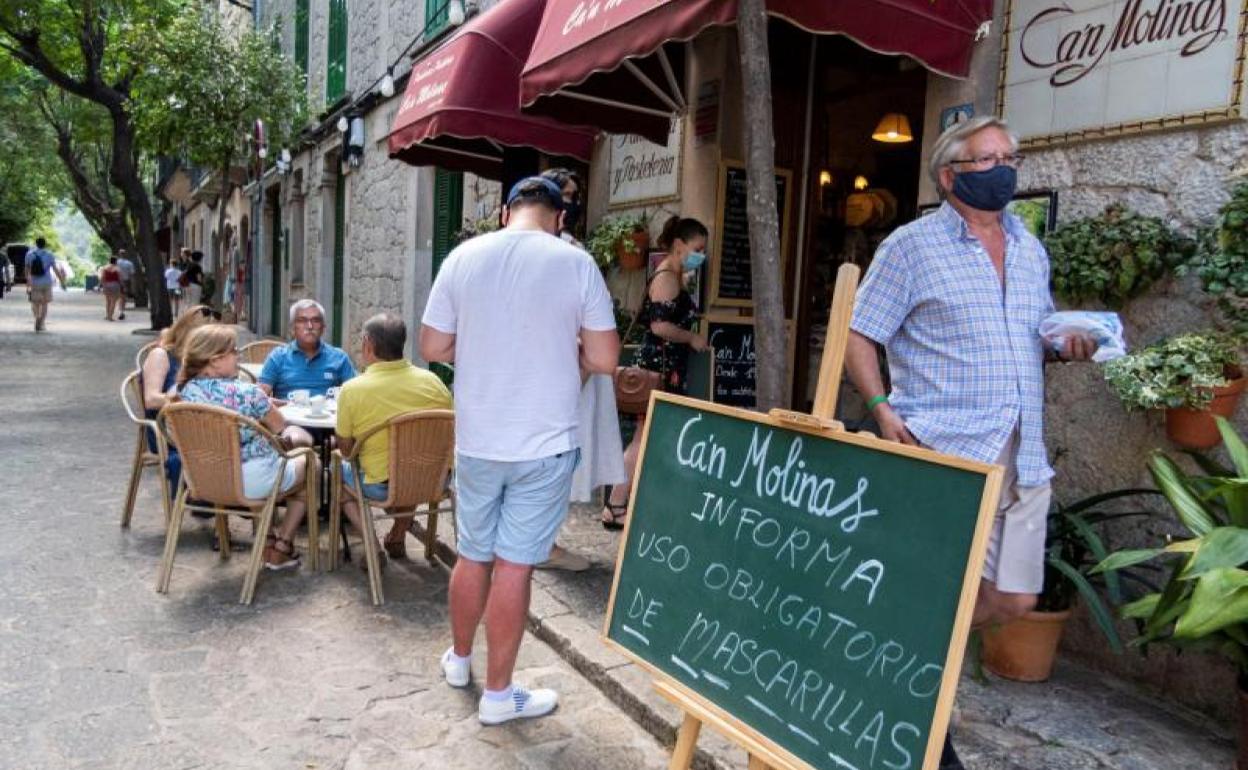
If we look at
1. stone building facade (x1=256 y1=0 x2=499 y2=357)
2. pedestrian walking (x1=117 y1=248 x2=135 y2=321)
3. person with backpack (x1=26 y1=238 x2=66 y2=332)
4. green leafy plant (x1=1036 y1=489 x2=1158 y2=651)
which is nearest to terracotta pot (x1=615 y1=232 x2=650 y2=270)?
stone building facade (x1=256 y1=0 x2=499 y2=357)

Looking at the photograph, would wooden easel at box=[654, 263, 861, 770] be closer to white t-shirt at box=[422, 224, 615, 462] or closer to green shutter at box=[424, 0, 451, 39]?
white t-shirt at box=[422, 224, 615, 462]

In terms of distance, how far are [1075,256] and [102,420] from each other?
8073 mm

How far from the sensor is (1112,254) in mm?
3135

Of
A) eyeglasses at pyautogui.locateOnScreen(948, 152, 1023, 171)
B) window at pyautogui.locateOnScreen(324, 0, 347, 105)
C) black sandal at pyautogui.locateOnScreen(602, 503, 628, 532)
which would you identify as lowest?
black sandal at pyautogui.locateOnScreen(602, 503, 628, 532)

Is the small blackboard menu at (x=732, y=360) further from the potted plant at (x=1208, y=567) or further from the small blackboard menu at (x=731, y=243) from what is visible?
the potted plant at (x=1208, y=567)

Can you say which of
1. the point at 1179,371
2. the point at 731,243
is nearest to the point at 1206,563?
the point at 1179,371

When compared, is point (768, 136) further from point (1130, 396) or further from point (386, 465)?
point (386, 465)

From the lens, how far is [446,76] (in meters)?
6.06

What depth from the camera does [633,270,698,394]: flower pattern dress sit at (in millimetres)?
4719

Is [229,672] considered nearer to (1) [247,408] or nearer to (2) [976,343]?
(1) [247,408]

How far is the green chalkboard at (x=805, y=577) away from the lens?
170 centimetres

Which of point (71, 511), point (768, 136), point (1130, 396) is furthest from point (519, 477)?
point (71, 511)

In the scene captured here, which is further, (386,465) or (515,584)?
(386,465)

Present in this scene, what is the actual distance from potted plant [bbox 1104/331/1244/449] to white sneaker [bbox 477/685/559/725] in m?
2.18
